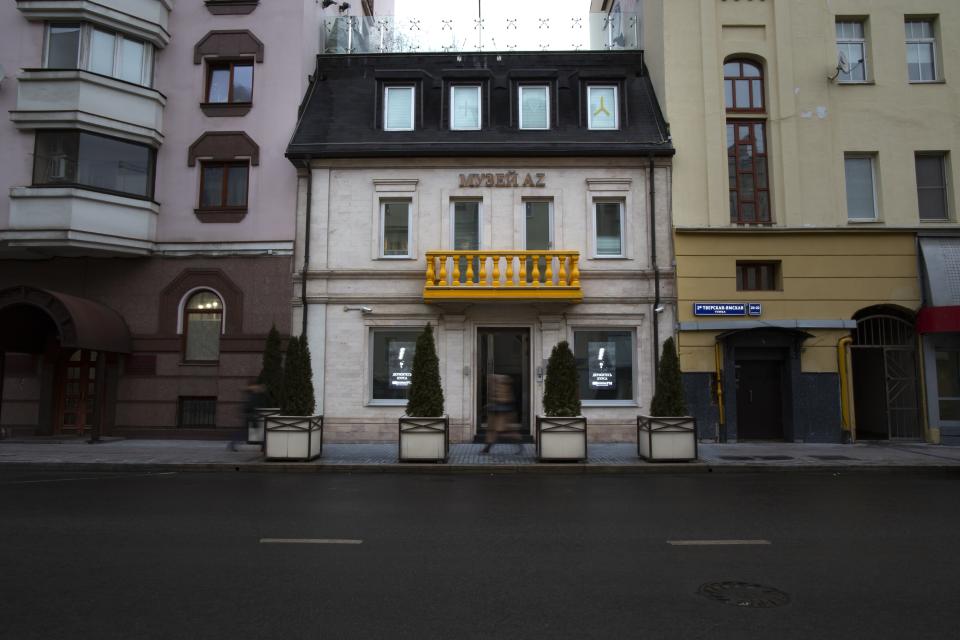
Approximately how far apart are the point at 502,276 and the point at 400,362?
11.5ft

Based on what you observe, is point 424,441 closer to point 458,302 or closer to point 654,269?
point 458,302

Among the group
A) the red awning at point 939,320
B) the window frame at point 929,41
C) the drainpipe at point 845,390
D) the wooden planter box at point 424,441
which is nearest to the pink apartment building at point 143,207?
the wooden planter box at point 424,441

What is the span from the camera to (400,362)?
16641mm

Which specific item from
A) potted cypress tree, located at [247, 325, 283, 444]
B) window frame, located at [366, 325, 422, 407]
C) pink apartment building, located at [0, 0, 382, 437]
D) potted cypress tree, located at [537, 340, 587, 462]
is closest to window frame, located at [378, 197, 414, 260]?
window frame, located at [366, 325, 422, 407]

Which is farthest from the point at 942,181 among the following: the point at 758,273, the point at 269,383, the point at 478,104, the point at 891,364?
the point at 269,383

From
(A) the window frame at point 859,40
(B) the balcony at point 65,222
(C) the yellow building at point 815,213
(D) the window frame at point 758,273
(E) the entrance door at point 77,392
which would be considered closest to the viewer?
(B) the balcony at point 65,222

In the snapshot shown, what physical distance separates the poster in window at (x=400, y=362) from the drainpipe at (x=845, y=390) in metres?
10.7

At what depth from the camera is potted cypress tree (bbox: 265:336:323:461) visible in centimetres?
1274

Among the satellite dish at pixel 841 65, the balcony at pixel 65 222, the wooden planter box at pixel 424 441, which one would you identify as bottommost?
the wooden planter box at pixel 424 441

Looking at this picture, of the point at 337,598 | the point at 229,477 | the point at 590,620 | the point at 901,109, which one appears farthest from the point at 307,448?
the point at 901,109

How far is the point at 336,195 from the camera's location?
55.4ft

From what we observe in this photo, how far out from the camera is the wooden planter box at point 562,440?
1261 centimetres

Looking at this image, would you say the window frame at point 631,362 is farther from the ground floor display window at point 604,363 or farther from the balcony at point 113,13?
the balcony at point 113,13

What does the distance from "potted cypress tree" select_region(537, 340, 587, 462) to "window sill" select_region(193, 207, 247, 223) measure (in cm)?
942
